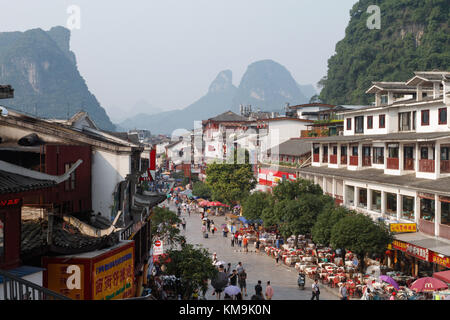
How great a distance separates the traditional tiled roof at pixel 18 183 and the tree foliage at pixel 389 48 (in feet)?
292

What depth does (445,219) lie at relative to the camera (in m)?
25.3

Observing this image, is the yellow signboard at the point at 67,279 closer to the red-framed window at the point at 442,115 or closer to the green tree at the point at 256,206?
the red-framed window at the point at 442,115

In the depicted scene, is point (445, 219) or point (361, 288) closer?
point (361, 288)

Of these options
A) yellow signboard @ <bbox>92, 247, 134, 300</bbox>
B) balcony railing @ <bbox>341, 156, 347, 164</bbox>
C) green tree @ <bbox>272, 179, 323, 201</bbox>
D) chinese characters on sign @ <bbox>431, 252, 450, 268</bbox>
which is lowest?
chinese characters on sign @ <bbox>431, 252, 450, 268</bbox>

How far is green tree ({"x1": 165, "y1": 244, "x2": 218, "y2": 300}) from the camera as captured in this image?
64.1 ft

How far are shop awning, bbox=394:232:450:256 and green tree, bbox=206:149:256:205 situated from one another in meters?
30.6

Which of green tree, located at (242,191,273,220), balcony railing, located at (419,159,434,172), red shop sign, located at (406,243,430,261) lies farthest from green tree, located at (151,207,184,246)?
balcony railing, located at (419,159,434,172)

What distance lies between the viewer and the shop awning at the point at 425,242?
74.6ft

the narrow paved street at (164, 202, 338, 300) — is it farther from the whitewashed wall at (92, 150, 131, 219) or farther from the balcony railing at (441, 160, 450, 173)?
the whitewashed wall at (92, 150, 131, 219)

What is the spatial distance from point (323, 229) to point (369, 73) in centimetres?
8357

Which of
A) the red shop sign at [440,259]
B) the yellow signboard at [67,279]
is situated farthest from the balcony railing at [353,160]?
the yellow signboard at [67,279]

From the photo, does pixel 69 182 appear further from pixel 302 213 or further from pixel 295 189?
pixel 295 189
